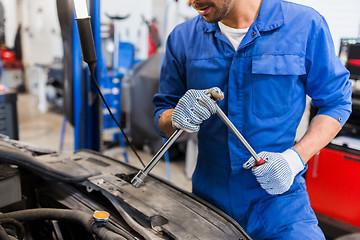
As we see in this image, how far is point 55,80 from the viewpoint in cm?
469

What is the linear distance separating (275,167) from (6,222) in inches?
28.1

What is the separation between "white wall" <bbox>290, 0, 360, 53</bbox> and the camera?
7.55 ft

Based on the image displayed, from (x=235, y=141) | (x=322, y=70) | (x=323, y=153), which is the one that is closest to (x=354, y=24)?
(x=323, y=153)

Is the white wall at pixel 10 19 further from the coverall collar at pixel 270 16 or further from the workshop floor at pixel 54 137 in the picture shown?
the coverall collar at pixel 270 16

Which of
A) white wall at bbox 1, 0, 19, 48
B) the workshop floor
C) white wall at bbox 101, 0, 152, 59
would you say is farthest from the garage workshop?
white wall at bbox 1, 0, 19, 48

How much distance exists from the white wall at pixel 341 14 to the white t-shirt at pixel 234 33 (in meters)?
1.56

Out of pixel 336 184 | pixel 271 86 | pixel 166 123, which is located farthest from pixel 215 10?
pixel 336 184

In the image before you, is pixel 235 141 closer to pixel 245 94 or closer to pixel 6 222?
pixel 245 94

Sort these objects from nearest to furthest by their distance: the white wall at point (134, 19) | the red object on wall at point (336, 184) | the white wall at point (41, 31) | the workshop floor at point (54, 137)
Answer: the red object on wall at point (336, 184) → the workshop floor at point (54, 137) → the white wall at point (134, 19) → the white wall at point (41, 31)

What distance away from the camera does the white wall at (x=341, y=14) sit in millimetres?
2303

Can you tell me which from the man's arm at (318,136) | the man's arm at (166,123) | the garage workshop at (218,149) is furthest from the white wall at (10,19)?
the man's arm at (318,136)

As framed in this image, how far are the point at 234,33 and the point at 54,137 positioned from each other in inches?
137

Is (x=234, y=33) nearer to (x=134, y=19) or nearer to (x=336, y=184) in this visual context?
(x=336, y=184)

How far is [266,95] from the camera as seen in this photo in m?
1.04
